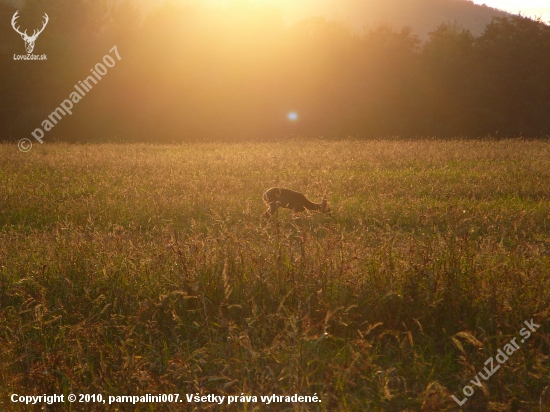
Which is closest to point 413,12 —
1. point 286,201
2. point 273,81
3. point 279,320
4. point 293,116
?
point 273,81

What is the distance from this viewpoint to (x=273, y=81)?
36.7 meters

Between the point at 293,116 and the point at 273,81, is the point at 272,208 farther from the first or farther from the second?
the point at 273,81

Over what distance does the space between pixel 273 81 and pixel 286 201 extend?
30.5 metres

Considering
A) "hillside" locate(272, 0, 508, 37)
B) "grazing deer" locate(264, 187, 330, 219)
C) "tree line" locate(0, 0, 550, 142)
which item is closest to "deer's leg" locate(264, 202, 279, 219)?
"grazing deer" locate(264, 187, 330, 219)

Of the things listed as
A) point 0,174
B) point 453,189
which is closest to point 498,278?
point 453,189

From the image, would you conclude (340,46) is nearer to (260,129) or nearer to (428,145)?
(260,129)

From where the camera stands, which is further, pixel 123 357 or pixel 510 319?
pixel 510 319

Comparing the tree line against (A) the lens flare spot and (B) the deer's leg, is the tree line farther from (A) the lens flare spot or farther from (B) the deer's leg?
(B) the deer's leg

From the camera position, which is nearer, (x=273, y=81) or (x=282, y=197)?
(x=282, y=197)

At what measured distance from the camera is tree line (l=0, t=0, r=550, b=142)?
34500 millimetres

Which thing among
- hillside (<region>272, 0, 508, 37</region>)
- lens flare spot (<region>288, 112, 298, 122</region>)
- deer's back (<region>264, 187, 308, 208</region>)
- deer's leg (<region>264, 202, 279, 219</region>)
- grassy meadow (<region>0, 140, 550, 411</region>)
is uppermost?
hillside (<region>272, 0, 508, 37</region>)

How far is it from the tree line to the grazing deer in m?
25.7

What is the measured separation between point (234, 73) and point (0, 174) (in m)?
25.9

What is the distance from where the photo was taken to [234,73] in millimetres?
36625
